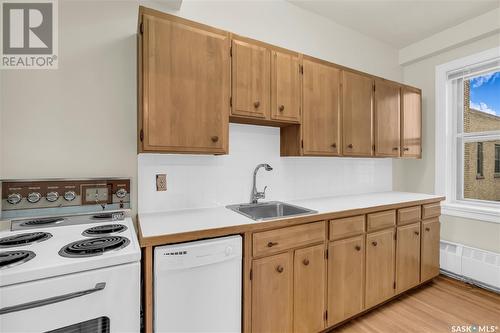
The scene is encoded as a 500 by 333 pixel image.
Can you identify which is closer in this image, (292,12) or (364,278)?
(364,278)

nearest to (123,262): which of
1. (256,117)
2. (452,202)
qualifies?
(256,117)

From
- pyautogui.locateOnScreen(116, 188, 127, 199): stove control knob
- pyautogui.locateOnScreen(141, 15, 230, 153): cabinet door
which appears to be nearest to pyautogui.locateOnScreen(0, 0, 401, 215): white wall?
pyautogui.locateOnScreen(116, 188, 127, 199): stove control knob

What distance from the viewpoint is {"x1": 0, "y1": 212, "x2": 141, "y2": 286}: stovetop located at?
0.90 metres

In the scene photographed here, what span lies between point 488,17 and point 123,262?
3847mm

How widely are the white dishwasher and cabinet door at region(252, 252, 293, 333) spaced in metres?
0.12

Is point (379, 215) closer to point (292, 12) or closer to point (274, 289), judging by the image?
point (274, 289)

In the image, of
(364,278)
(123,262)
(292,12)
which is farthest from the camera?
(292,12)

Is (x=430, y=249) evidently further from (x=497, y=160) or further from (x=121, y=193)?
(x=121, y=193)

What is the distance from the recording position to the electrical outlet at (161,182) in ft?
5.74

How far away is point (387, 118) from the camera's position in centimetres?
259

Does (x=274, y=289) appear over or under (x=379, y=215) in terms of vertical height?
under

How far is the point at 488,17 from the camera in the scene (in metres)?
2.42

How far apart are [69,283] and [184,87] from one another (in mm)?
1176

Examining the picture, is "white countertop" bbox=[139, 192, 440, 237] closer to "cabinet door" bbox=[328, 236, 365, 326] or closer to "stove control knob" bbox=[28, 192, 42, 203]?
"cabinet door" bbox=[328, 236, 365, 326]
